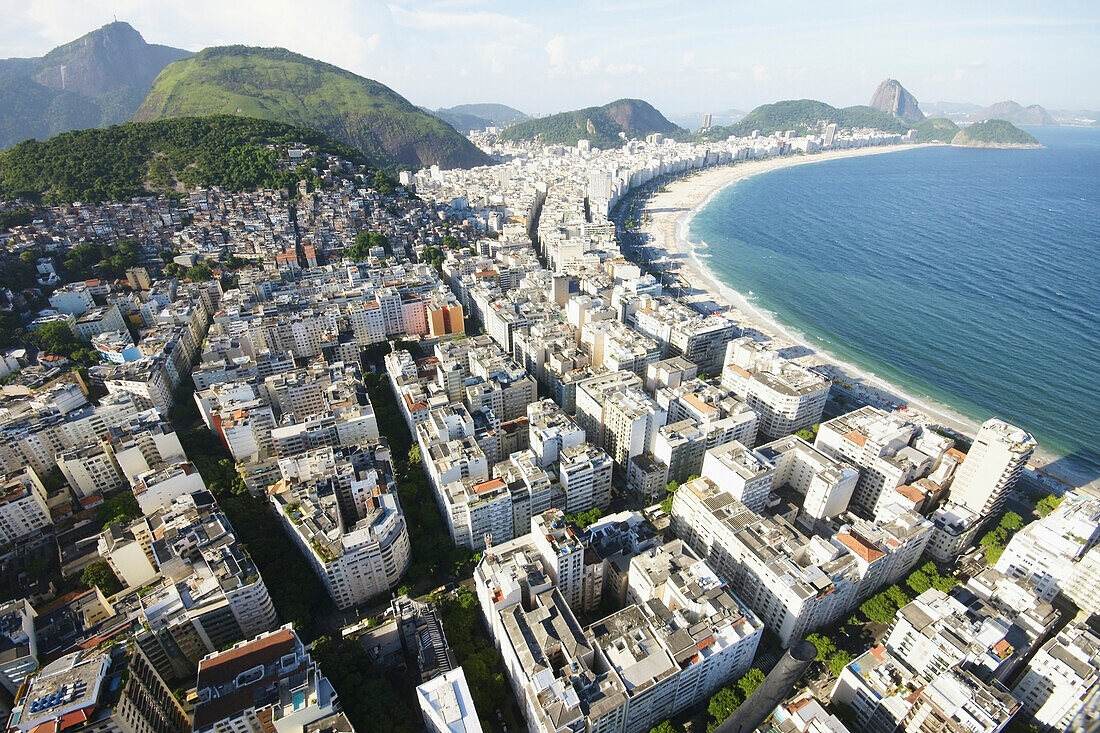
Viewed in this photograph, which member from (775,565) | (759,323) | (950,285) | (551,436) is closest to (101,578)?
(551,436)

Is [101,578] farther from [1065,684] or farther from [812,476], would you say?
[1065,684]

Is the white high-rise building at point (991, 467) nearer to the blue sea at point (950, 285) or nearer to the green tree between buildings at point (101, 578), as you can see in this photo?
the blue sea at point (950, 285)

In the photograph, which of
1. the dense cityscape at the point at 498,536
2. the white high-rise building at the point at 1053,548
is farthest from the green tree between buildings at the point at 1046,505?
the white high-rise building at the point at 1053,548

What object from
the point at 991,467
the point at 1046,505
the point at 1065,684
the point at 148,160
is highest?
the point at 148,160

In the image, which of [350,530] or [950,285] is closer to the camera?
[350,530]

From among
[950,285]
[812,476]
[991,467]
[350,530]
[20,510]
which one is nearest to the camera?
[350,530]

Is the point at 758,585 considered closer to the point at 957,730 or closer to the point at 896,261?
the point at 957,730
